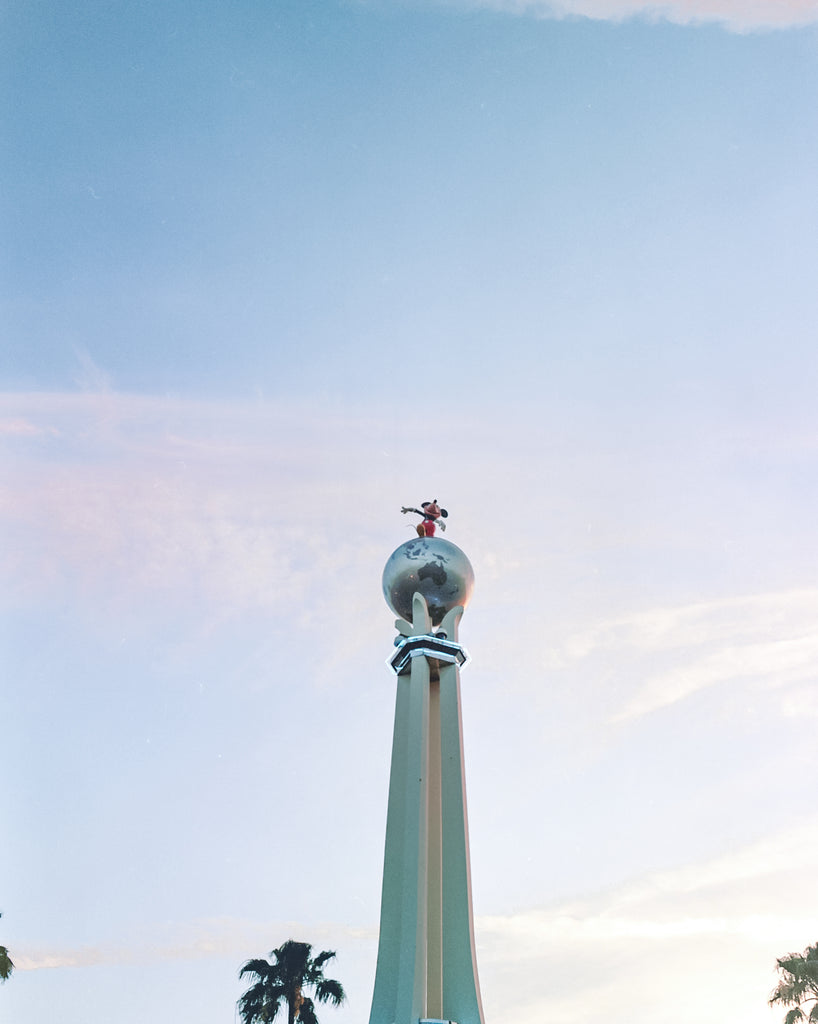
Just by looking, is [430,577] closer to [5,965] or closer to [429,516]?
[429,516]

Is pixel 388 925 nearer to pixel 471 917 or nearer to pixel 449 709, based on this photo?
pixel 471 917

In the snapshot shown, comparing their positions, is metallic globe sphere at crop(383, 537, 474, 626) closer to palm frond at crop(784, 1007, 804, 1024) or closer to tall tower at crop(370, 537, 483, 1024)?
tall tower at crop(370, 537, 483, 1024)

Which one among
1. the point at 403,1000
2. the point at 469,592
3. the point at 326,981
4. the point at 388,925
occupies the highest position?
the point at 469,592

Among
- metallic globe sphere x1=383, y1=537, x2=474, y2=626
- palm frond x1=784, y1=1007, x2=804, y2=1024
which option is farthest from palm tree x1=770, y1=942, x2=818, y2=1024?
metallic globe sphere x1=383, y1=537, x2=474, y2=626

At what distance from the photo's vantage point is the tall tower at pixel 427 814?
78.8 feet

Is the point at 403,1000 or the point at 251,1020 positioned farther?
the point at 251,1020

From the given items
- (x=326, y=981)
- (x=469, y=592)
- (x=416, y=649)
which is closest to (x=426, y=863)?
(x=416, y=649)

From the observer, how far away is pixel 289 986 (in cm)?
3519

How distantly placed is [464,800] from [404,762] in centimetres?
180

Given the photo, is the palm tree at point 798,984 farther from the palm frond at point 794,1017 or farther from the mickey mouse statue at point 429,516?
the mickey mouse statue at point 429,516

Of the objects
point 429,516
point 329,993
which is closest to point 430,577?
point 429,516

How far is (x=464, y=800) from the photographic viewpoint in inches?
1048

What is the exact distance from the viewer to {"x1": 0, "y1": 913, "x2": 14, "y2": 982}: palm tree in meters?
29.3

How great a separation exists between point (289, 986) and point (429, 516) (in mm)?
16068
